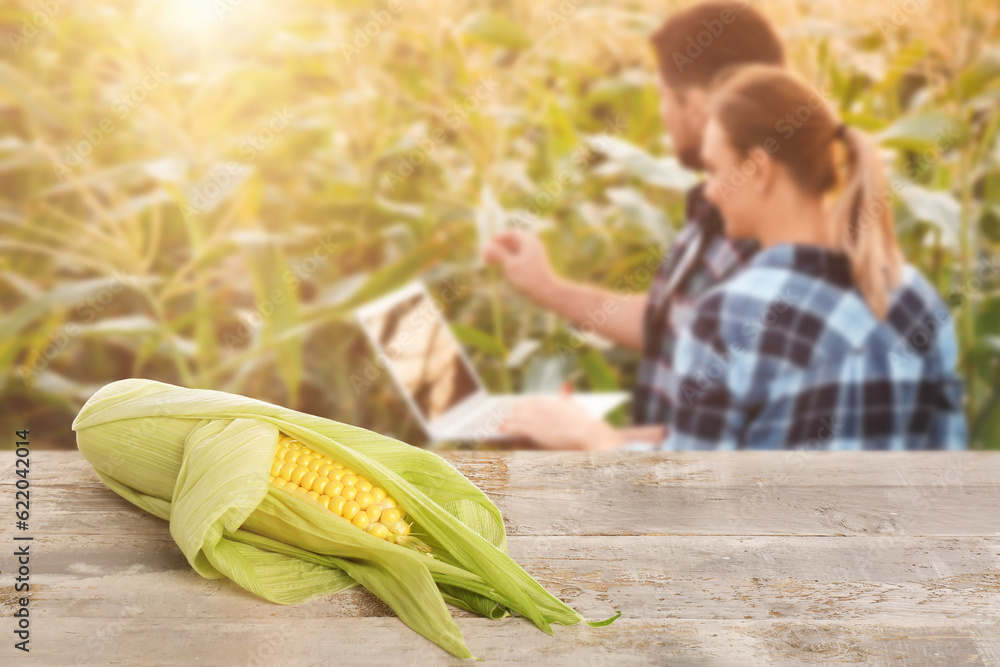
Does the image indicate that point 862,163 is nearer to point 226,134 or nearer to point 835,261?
point 835,261

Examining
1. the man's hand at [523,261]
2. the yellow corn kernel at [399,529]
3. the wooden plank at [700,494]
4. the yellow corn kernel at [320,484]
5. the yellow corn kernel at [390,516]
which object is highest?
the yellow corn kernel at [320,484]

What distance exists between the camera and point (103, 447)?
0.57m

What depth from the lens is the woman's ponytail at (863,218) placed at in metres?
1.49

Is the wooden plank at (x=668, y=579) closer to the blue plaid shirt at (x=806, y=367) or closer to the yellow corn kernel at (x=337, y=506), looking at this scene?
the yellow corn kernel at (x=337, y=506)

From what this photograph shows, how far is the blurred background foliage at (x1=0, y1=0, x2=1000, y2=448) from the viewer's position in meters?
1.51

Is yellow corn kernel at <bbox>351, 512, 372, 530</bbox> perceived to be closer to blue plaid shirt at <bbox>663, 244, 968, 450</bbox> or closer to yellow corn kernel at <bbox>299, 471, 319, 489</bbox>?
yellow corn kernel at <bbox>299, 471, 319, 489</bbox>

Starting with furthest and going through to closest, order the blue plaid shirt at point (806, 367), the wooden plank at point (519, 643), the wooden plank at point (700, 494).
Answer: the blue plaid shirt at point (806, 367), the wooden plank at point (700, 494), the wooden plank at point (519, 643)

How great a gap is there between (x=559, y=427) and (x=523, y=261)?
0.32 m

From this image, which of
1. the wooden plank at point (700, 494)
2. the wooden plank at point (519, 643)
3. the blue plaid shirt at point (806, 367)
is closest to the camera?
the wooden plank at point (519, 643)

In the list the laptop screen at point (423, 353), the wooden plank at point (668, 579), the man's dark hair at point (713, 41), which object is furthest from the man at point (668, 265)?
the wooden plank at point (668, 579)

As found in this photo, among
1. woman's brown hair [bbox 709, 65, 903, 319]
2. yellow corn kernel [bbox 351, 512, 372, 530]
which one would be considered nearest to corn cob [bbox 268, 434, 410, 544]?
yellow corn kernel [bbox 351, 512, 372, 530]

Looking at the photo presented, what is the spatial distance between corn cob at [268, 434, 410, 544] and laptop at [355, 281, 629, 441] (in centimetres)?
105

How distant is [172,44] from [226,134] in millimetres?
188

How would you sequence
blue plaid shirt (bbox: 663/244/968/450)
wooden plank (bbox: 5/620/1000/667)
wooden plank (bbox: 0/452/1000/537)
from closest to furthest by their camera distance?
wooden plank (bbox: 5/620/1000/667) < wooden plank (bbox: 0/452/1000/537) < blue plaid shirt (bbox: 663/244/968/450)
